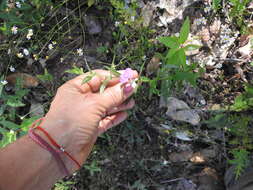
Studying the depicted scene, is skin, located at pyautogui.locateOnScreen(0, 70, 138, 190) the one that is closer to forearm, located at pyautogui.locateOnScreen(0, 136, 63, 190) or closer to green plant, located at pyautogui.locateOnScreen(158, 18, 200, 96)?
forearm, located at pyautogui.locateOnScreen(0, 136, 63, 190)

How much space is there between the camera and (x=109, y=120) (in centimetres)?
260

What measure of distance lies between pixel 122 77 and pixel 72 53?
1179 mm

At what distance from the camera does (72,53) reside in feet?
10.2

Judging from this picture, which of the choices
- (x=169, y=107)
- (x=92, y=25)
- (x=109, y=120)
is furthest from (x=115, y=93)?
(x=92, y=25)

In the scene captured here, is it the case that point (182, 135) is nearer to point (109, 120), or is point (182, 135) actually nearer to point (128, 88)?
point (109, 120)

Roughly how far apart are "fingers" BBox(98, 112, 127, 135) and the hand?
279mm

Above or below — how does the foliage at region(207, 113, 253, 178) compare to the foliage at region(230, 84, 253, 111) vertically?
below

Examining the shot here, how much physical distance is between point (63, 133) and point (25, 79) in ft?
4.33

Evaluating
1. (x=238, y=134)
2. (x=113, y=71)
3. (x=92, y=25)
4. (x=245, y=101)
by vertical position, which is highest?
(x=92, y=25)

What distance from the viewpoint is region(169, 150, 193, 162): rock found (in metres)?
2.83

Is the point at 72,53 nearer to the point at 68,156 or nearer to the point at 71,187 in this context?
the point at 68,156

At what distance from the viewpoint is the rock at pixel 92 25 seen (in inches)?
120

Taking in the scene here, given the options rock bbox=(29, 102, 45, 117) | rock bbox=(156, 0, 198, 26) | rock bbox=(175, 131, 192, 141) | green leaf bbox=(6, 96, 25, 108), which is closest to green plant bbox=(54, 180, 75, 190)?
rock bbox=(29, 102, 45, 117)

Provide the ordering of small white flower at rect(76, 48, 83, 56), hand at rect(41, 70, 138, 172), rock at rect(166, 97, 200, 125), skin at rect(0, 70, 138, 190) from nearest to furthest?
skin at rect(0, 70, 138, 190) < hand at rect(41, 70, 138, 172) < rock at rect(166, 97, 200, 125) < small white flower at rect(76, 48, 83, 56)
